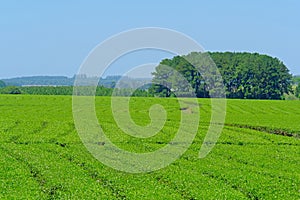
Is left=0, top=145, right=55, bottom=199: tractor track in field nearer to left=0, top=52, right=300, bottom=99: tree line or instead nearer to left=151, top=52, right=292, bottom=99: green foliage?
left=0, top=52, right=300, bottom=99: tree line

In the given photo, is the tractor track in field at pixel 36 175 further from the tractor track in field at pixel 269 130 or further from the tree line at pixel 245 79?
the tree line at pixel 245 79

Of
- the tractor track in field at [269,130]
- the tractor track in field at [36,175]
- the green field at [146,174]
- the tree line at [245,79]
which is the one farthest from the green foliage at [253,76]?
the tractor track in field at [36,175]

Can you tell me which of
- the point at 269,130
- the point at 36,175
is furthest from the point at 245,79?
the point at 36,175

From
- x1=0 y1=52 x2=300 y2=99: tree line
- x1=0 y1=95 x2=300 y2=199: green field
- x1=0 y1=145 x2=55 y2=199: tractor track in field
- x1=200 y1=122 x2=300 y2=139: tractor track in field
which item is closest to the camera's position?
x1=0 y1=145 x2=55 y2=199: tractor track in field

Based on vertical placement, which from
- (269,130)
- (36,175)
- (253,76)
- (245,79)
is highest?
(253,76)

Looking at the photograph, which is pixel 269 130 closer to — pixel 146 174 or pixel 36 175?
pixel 146 174

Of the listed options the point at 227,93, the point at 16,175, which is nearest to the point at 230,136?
the point at 16,175

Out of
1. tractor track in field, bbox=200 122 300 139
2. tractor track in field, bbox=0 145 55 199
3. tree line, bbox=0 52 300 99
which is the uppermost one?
tree line, bbox=0 52 300 99

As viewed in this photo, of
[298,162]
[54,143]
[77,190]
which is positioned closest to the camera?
[77,190]

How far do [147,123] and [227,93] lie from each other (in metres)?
77.1

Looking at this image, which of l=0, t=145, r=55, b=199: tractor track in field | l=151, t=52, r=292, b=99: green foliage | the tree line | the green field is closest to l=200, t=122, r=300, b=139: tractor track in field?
the green field

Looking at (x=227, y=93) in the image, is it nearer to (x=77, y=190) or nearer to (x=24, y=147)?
(x=24, y=147)

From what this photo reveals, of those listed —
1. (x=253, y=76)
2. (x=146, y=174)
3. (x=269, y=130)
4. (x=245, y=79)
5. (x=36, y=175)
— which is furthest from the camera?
(x=245, y=79)

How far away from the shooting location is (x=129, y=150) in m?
25.7
